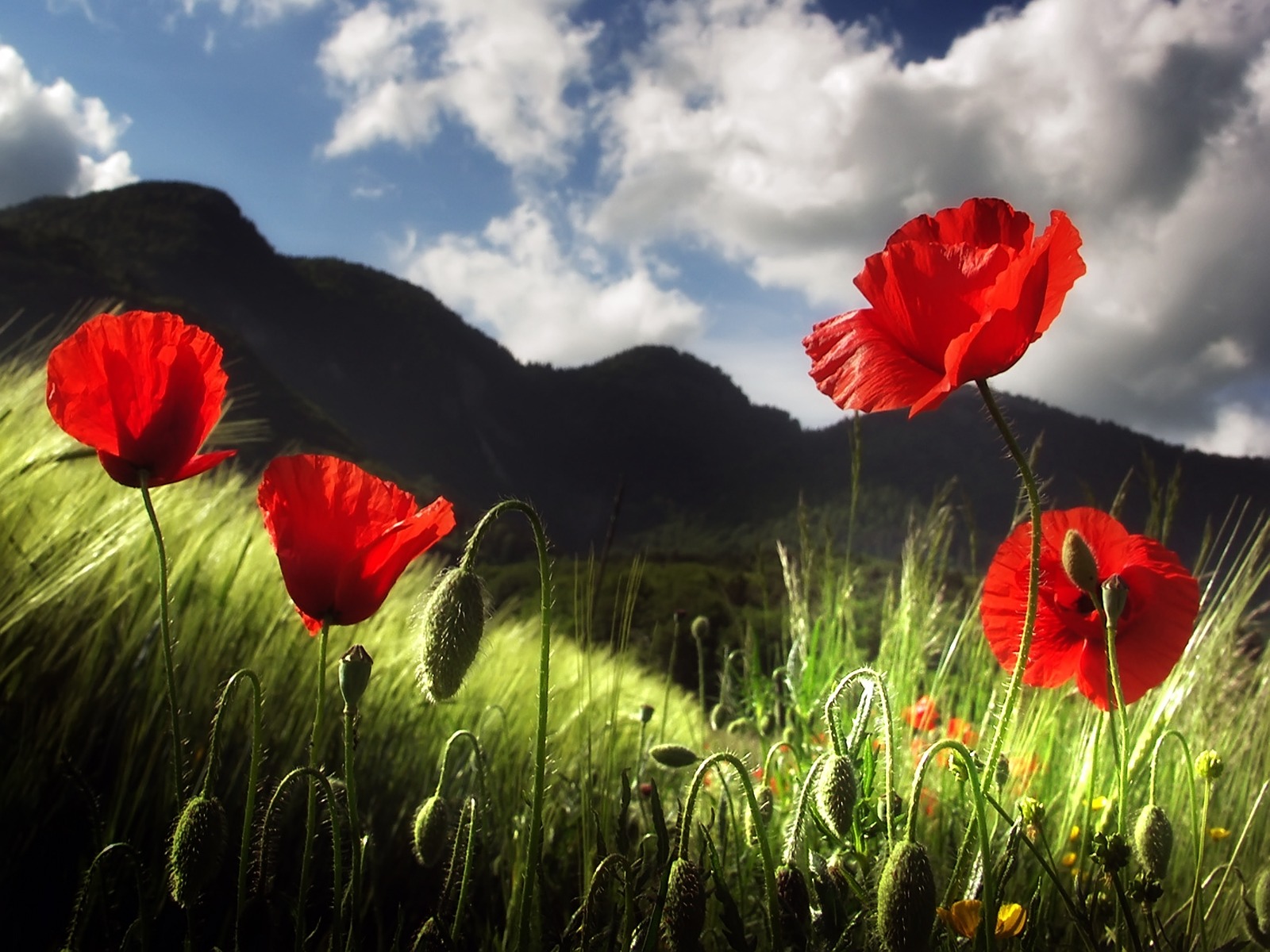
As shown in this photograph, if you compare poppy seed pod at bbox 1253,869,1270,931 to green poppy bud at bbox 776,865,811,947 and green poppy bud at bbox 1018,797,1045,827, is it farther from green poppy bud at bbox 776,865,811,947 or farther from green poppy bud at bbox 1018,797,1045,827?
green poppy bud at bbox 776,865,811,947

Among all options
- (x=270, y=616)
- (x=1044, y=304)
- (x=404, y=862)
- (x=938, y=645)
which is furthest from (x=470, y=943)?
(x=938, y=645)

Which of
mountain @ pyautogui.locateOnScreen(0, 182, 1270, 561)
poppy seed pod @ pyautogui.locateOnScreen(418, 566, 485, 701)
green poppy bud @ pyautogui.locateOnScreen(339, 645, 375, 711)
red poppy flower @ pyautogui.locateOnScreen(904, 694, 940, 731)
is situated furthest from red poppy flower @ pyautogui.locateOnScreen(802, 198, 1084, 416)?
mountain @ pyautogui.locateOnScreen(0, 182, 1270, 561)

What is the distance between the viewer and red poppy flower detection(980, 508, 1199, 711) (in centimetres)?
119

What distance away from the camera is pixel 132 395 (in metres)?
1.05

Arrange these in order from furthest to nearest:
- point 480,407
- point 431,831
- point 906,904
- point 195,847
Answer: point 480,407
point 431,831
point 195,847
point 906,904

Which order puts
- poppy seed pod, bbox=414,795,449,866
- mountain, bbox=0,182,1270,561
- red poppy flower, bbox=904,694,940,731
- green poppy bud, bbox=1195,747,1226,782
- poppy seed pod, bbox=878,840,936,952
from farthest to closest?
mountain, bbox=0,182,1270,561, red poppy flower, bbox=904,694,940,731, green poppy bud, bbox=1195,747,1226,782, poppy seed pod, bbox=414,795,449,866, poppy seed pod, bbox=878,840,936,952

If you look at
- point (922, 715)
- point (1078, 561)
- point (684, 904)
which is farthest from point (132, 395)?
point (922, 715)

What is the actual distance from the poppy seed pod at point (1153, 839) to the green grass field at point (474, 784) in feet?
0.25

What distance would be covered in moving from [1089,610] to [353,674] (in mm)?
937

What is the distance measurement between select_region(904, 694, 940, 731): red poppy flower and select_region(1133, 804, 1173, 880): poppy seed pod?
0.79m

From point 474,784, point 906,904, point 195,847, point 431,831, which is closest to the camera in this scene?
point 906,904

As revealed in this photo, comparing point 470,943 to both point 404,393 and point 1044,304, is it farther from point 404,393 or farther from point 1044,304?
point 404,393

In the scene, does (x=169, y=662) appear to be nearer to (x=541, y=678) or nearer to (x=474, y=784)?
(x=541, y=678)

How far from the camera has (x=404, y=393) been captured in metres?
98.5
